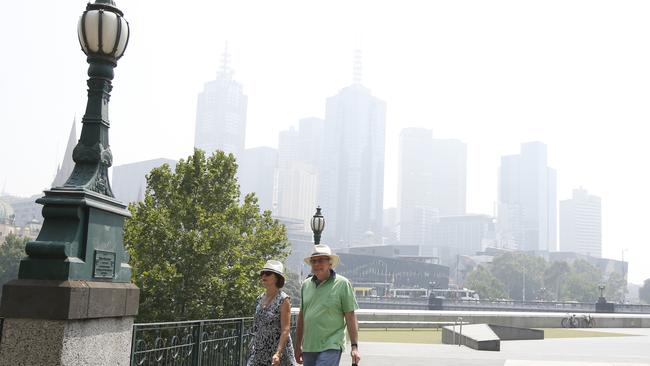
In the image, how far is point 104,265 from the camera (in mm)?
5809

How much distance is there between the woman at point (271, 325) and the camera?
6.02m

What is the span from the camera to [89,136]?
6012mm

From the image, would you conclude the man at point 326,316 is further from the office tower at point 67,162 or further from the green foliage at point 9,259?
the office tower at point 67,162

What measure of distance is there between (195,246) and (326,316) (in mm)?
13561

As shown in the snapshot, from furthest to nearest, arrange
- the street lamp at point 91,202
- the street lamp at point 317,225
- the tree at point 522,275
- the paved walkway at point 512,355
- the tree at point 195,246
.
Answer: the tree at point 522,275
the tree at point 195,246
the street lamp at point 317,225
the paved walkway at point 512,355
the street lamp at point 91,202

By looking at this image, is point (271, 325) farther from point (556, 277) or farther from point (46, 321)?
point (556, 277)

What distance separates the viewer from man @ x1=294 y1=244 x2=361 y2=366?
5680 millimetres

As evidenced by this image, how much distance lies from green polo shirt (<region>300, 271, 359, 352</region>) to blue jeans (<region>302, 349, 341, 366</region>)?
4 cm

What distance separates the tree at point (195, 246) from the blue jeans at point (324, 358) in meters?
12.9

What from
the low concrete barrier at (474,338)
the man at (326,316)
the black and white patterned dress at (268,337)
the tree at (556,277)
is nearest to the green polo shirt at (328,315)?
the man at (326,316)

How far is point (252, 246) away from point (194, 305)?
10.4ft

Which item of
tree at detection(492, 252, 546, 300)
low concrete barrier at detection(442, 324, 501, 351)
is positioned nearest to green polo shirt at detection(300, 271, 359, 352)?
low concrete barrier at detection(442, 324, 501, 351)

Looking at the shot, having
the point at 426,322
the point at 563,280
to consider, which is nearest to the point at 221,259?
the point at 426,322

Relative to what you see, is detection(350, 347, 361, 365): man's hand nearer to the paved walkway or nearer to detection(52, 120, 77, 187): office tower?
the paved walkway
